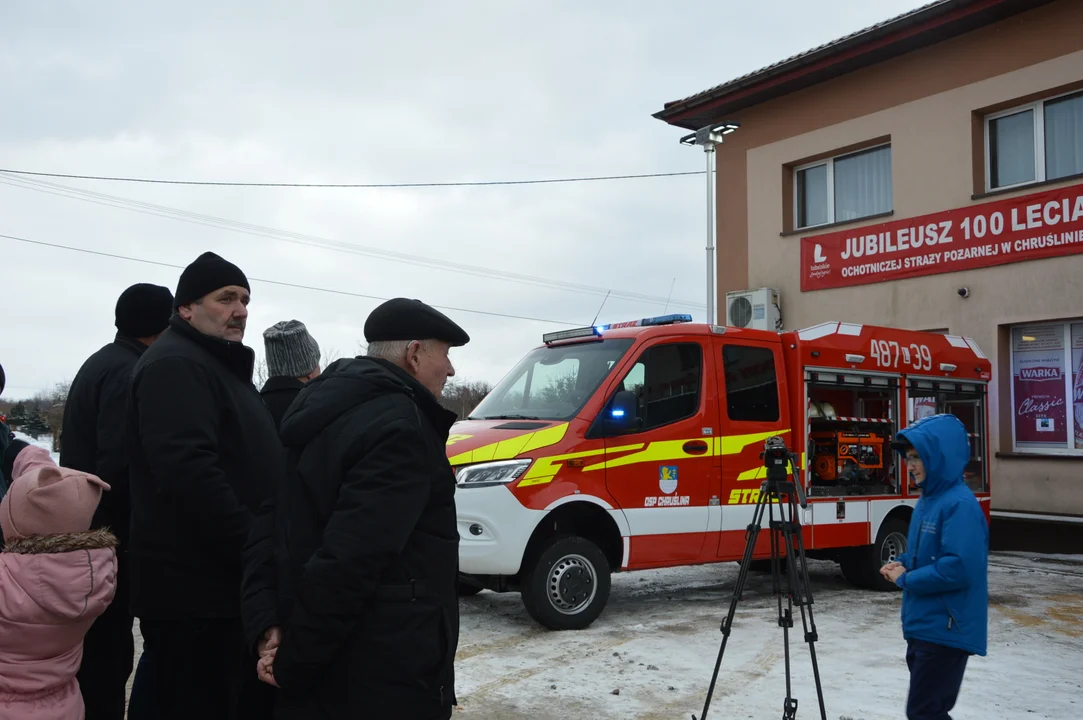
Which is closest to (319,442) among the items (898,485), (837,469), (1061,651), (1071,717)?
(1071,717)

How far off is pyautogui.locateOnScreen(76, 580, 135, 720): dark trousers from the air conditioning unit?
41.4 feet

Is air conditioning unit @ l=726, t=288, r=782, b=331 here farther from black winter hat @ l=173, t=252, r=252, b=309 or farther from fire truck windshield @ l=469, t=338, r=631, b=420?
black winter hat @ l=173, t=252, r=252, b=309

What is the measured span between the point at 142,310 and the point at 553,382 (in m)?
4.27

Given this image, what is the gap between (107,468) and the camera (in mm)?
3771

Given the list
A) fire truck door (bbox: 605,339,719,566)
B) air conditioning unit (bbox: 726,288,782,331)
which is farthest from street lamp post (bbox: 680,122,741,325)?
fire truck door (bbox: 605,339,719,566)

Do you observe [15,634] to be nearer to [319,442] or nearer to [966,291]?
[319,442]

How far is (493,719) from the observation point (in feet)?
16.6

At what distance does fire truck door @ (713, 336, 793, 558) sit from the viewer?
8227 mm

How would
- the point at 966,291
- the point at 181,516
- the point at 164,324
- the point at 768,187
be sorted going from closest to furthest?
the point at 181,516 → the point at 164,324 → the point at 966,291 → the point at 768,187

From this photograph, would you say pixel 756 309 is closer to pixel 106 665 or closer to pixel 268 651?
pixel 106 665

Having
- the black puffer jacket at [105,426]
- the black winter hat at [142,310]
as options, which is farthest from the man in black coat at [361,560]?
the black winter hat at [142,310]

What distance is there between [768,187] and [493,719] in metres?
12.5

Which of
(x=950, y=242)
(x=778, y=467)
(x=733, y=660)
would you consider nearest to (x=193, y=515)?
(x=778, y=467)

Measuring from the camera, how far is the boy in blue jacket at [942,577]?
12.4 ft
